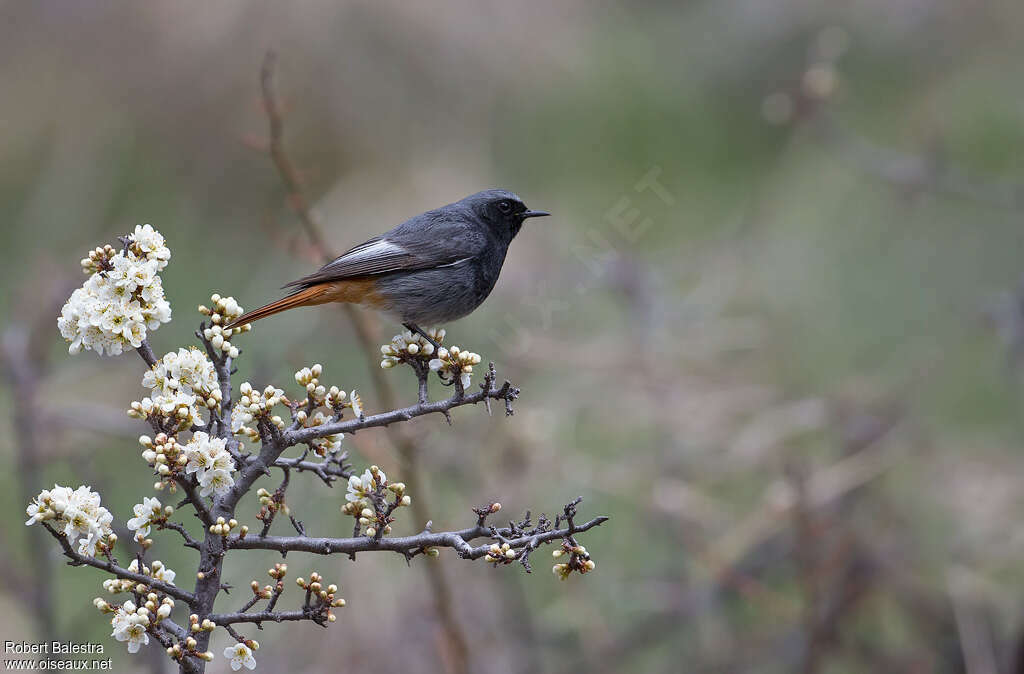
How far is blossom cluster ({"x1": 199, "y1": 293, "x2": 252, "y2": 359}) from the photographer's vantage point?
71.1 inches

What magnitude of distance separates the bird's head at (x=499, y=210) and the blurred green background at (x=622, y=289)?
74 centimetres

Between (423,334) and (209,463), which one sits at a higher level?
(423,334)

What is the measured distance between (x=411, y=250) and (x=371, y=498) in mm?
1428

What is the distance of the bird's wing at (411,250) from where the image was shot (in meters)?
3.02

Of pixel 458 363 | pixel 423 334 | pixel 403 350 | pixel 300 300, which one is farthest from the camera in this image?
pixel 300 300

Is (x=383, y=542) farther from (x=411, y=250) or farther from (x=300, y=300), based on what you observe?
(x=411, y=250)

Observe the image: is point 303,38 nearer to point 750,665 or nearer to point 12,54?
point 12,54

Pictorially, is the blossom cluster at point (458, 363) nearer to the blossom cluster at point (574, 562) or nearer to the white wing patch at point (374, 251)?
the blossom cluster at point (574, 562)

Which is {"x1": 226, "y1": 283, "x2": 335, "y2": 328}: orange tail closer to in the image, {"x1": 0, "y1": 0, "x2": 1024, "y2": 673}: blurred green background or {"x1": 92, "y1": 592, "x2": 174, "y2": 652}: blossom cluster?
{"x1": 0, "y1": 0, "x2": 1024, "y2": 673}: blurred green background

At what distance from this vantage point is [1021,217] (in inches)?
282

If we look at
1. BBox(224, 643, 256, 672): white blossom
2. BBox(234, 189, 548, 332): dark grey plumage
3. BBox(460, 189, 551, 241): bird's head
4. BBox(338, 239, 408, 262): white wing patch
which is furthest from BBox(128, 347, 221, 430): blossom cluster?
BBox(460, 189, 551, 241): bird's head

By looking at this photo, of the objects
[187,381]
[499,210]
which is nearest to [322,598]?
[187,381]

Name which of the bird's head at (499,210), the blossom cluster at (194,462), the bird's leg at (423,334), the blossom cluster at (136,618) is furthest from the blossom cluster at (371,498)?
the bird's head at (499,210)

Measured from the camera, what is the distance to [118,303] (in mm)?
1730
